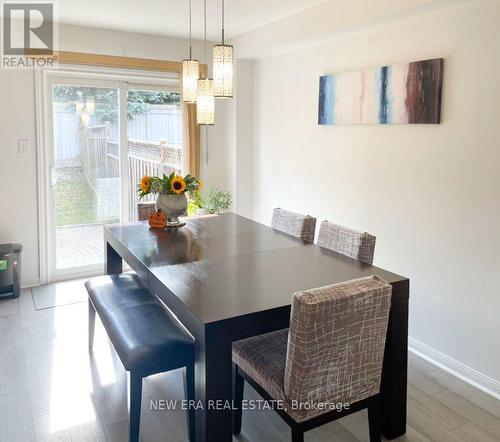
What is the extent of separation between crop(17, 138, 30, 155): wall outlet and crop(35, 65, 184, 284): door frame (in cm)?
9

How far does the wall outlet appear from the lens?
4170mm

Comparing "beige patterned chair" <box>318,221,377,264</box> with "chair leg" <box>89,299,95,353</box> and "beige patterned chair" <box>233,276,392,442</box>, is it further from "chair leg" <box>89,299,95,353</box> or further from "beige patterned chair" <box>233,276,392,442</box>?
"chair leg" <box>89,299,95,353</box>

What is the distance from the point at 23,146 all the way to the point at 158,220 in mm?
Result: 1846

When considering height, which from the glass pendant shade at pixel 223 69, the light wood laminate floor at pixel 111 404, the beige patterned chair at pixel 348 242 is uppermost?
the glass pendant shade at pixel 223 69

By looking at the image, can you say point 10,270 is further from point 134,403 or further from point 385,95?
point 385,95

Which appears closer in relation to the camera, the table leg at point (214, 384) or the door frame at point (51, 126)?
the table leg at point (214, 384)

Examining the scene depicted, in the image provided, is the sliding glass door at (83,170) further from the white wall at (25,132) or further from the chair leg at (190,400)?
the chair leg at (190,400)

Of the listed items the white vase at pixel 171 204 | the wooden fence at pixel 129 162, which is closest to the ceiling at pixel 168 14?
the wooden fence at pixel 129 162

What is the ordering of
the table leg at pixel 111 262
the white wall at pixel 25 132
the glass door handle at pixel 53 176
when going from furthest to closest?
the glass door handle at pixel 53 176 → the white wall at pixel 25 132 → the table leg at pixel 111 262

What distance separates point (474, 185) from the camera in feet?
8.91

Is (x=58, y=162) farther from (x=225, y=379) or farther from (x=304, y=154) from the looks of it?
(x=225, y=379)

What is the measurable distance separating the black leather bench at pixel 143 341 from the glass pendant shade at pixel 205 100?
1113mm

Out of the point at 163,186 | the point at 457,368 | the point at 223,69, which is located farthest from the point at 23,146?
the point at 457,368

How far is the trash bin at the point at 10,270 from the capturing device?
3.98 meters
